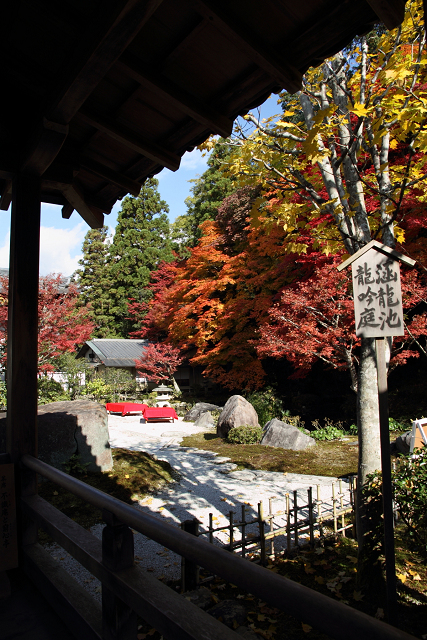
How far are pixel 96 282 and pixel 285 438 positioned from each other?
23794 millimetres

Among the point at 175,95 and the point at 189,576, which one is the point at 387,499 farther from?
the point at 175,95

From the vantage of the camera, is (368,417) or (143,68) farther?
(368,417)

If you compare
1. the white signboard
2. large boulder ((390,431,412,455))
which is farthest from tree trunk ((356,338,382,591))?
large boulder ((390,431,412,455))

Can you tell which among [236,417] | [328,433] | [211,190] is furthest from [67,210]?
[211,190]

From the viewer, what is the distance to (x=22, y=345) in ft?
8.95

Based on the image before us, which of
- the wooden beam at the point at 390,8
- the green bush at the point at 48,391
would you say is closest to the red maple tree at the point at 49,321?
the green bush at the point at 48,391

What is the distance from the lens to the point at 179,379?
2434 centimetres

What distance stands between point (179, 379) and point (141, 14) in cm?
2324

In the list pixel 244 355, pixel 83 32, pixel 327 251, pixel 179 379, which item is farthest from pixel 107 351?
pixel 83 32

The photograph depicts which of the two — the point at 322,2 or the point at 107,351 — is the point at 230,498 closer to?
the point at 322,2

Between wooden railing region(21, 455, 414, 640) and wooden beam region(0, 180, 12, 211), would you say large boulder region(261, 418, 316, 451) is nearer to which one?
wooden railing region(21, 455, 414, 640)

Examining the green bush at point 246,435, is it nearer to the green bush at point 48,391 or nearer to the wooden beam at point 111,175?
the green bush at point 48,391

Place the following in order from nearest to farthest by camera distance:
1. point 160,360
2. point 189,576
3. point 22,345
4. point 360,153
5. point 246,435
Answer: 1. point 22,345
2. point 189,576
3. point 360,153
4. point 246,435
5. point 160,360

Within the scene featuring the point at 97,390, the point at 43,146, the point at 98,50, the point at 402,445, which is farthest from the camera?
the point at 97,390
